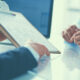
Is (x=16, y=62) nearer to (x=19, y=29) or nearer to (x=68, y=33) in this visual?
(x=19, y=29)

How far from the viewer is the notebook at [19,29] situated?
0.62 metres

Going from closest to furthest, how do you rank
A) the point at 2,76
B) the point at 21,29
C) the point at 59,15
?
the point at 2,76 → the point at 21,29 → the point at 59,15

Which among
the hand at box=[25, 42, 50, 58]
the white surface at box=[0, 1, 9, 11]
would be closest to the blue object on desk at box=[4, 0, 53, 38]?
the white surface at box=[0, 1, 9, 11]

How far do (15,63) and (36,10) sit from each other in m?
0.43

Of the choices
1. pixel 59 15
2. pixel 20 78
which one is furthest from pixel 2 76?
pixel 59 15

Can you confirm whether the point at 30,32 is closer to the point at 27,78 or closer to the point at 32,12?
the point at 32,12

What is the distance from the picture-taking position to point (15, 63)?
1.36ft

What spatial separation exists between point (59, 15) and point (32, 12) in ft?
1.18

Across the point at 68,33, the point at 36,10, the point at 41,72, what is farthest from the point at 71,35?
the point at 41,72

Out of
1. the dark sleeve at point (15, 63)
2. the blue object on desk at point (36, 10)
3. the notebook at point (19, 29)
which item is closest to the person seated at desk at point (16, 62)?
the dark sleeve at point (15, 63)

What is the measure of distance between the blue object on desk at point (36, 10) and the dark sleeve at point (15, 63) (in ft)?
1.15

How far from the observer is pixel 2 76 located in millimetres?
375

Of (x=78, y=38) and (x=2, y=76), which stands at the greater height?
(x=2, y=76)

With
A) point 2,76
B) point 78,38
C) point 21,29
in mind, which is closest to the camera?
point 2,76
